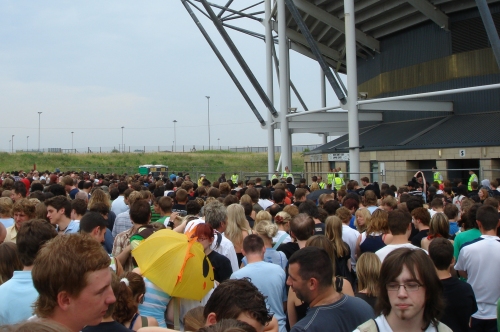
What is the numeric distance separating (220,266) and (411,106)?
2357 centimetres

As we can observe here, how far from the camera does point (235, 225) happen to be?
6.82 meters

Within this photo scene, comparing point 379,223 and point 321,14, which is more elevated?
point 321,14

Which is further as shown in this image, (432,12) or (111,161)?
(111,161)

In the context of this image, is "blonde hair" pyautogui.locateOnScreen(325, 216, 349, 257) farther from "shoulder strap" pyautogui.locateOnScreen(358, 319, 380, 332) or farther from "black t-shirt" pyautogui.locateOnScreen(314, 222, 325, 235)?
"shoulder strap" pyautogui.locateOnScreen(358, 319, 380, 332)

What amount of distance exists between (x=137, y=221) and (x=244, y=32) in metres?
27.5

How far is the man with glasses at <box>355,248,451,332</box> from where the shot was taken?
10.4 ft

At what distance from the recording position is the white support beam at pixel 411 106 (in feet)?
86.5

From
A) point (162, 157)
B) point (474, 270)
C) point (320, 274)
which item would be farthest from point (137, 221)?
point (162, 157)

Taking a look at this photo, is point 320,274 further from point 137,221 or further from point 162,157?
point 162,157

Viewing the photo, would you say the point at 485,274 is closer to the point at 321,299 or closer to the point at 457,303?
the point at 457,303

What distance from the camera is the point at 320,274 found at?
374cm


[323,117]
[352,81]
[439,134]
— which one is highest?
[352,81]

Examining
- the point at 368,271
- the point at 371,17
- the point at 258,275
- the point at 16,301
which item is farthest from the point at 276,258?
the point at 371,17

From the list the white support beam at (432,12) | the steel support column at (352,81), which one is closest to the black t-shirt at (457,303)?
the steel support column at (352,81)
